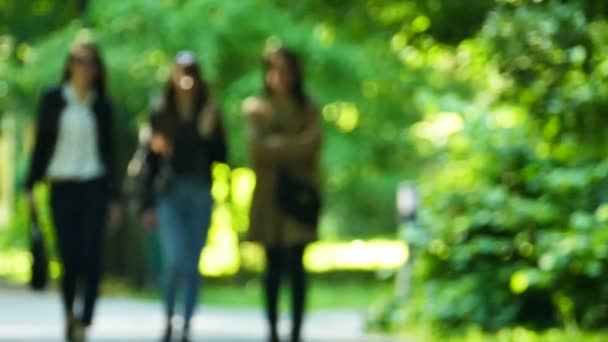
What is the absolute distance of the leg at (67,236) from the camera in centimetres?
1001

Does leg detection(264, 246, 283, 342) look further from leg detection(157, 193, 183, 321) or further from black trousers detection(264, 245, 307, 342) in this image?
leg detection(157, 193, 183, 321)

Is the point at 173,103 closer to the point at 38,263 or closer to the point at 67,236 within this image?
the point at 67,236

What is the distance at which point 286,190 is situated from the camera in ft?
34.0

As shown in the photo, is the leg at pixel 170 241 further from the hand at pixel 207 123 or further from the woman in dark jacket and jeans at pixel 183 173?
the hand at pixel 207 123

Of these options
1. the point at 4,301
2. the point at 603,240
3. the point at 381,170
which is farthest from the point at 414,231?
the point at 381,170

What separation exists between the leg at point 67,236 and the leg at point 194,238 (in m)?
0.67

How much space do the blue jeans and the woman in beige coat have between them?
1.00ft

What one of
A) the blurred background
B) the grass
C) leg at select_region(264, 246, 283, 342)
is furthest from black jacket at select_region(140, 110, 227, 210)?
the grass

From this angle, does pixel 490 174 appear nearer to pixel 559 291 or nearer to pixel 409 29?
pixel 559 291

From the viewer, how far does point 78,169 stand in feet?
32.8

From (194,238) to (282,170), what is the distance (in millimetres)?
653

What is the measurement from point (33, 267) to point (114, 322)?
4.13 meters

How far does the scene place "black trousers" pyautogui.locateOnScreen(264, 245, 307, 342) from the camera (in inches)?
404

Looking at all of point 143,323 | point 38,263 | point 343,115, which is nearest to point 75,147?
point 38,263
